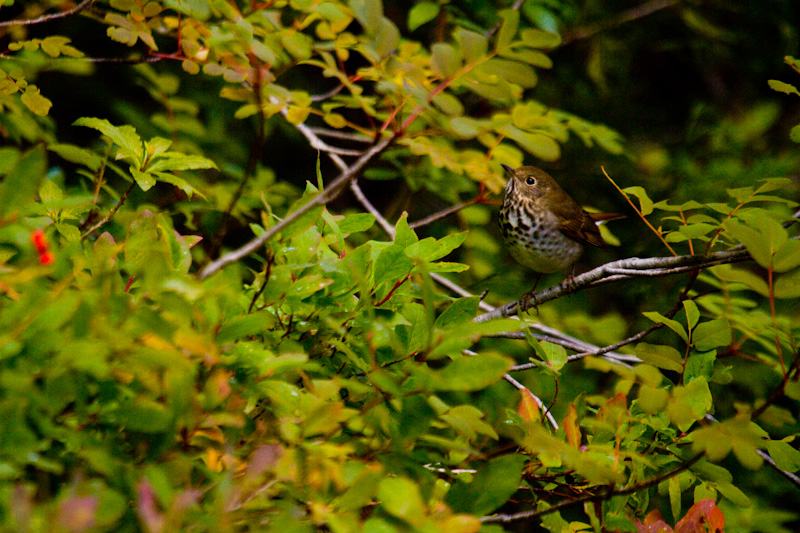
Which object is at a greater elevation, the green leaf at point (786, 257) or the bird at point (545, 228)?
the green leaf at point (786, 257)

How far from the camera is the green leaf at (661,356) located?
105 centimetres

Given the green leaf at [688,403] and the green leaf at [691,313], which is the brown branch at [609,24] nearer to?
the green leaf at [691,313]

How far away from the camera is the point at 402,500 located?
648 mm

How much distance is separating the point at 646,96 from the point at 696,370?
375 cm

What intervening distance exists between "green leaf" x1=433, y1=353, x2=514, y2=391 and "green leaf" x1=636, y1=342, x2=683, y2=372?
0.46 metres

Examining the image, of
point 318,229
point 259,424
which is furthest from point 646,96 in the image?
point 259,424

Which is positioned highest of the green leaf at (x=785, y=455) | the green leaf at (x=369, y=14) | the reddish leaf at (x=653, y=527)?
the green leaf at (x=369, y=14)

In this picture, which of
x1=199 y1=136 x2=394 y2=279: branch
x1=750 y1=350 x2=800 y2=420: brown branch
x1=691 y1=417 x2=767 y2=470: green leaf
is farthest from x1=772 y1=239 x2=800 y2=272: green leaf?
Result: x1=199 y1=136 x2=394 y2=279: branch

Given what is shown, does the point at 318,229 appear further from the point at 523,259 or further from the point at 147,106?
the point at 147,106

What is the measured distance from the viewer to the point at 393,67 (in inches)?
45.1

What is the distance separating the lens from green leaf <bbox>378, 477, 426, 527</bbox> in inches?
25.3

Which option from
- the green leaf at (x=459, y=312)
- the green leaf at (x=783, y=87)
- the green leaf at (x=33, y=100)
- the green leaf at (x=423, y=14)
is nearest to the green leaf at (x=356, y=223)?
the green leaf at (x=459, y=312)

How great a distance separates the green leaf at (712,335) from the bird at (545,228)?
49.3 inches

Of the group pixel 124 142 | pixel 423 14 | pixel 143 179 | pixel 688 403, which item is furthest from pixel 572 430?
pixel 423 14
